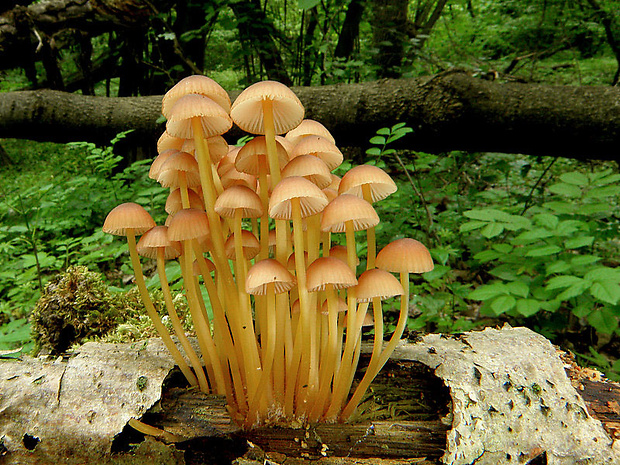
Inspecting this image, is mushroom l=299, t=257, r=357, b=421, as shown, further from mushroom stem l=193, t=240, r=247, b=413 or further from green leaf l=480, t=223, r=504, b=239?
green leaf l=480, t=223, r=504, b=239

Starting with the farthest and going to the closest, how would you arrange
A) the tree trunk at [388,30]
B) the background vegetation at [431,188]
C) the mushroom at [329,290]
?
1. the tree trunk at [388,30]
2. the background vegetation at [431,188]
3. the mushroom at [329,290]

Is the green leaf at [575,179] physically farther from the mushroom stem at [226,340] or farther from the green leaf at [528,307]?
the mushroom stem at [226,340]

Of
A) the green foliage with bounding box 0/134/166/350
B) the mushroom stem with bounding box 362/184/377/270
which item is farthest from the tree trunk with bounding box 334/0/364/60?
the mushroom stem with bounding box 362/184/377/270

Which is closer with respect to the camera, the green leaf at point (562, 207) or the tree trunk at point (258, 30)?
the green leaf at point (562, 207)

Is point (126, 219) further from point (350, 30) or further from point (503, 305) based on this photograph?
point (350, 30)

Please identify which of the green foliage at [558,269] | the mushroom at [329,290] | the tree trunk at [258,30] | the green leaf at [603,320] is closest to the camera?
the mushroom at [329,290]

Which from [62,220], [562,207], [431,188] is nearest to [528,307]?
[562,207]

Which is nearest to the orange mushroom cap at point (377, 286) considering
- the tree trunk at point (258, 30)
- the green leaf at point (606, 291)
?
the green leaf at point (606, 291)

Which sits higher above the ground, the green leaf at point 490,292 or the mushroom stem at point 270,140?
the mushroom stem at point 270,140
